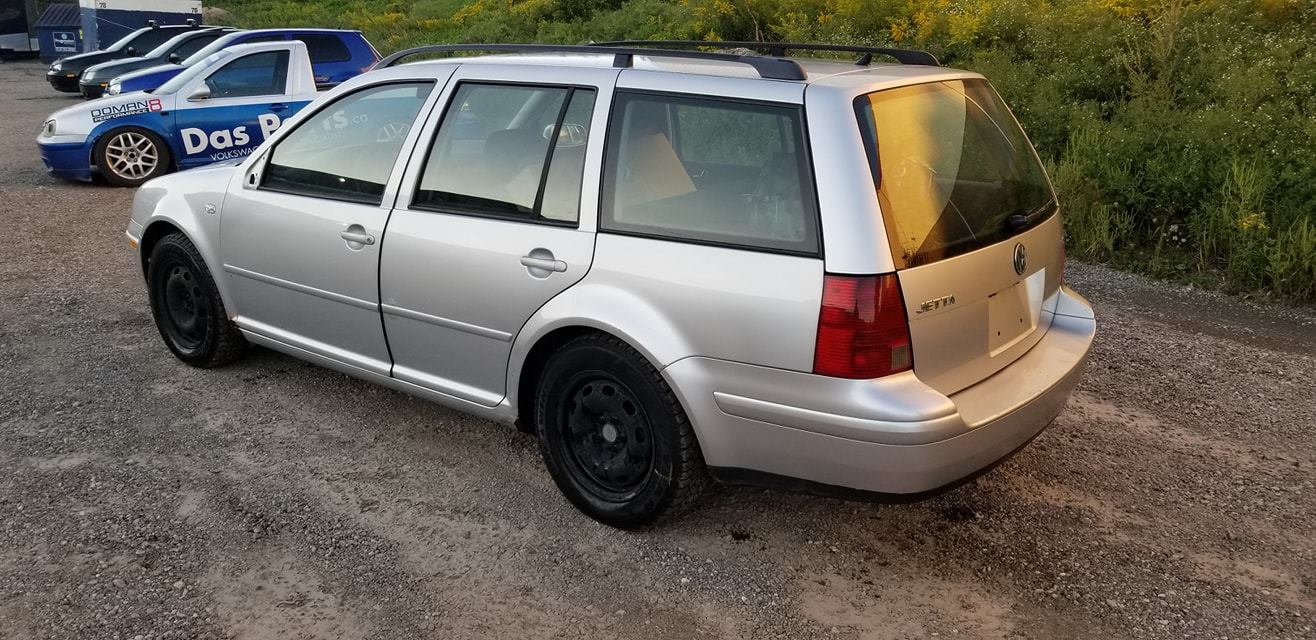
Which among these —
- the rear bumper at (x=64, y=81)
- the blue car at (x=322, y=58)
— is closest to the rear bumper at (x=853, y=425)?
the blue car at (x=322, y=58)

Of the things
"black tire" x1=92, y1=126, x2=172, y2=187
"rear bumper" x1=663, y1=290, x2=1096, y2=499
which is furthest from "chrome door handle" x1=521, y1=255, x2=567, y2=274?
"black tire" x1=92, y1=126, x2=172, y2=187

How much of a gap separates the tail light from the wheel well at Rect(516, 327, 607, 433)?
865 millimetres

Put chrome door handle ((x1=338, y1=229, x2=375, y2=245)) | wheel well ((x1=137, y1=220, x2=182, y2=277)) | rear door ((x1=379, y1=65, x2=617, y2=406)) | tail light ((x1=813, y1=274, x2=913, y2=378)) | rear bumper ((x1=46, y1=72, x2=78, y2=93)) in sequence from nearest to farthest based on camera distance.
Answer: tail light ((x1=813, y1=274, x2=913, y2=378)) → rear door ((x1=379, y1=65, x2=617, y2=406)) → chrome door handle ((x1=338, y1=229, x2=375, y2=245)) → wheel well ((x1=137, y1=220, x2=182, y2=277)) → rear bumper ((x1=46, y1=72, x2=78, y2=93))

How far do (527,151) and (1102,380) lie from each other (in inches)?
123

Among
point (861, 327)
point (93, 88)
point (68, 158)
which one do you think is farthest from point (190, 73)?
point (861, 327)

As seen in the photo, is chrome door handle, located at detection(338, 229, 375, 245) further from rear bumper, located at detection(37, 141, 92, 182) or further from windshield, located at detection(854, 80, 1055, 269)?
rear bumper, located at detection(37, 141, 92, 182)

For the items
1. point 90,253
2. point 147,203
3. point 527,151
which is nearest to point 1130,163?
point 527,151

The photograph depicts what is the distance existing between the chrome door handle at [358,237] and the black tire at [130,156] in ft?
26.1

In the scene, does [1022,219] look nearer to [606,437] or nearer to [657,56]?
[657,56]

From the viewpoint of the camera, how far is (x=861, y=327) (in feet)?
9.62

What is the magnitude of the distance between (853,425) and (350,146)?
2.54m

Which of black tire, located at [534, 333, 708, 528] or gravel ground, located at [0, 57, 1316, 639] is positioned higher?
black tire, located at [534, 333, 708, 528]

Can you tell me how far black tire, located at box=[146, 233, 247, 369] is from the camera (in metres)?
4.98

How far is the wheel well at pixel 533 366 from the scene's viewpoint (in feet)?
11.7
